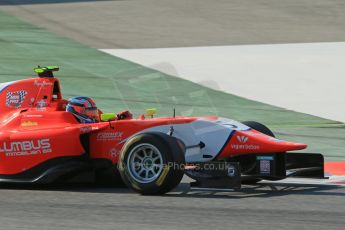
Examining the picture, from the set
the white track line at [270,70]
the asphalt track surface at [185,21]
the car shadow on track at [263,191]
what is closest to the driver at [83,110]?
the car shadow on track at [263,191]

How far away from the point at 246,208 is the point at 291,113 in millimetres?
9667

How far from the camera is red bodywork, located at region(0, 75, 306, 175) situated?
10.3m

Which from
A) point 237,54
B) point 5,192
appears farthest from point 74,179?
point 237,54

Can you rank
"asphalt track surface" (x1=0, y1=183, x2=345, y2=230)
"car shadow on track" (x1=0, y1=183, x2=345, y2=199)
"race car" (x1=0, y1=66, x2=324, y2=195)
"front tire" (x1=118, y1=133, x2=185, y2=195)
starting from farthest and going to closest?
"car shadow on track" (x1=0, y1=183, x2=345, y2=199) < "race car" (x1=0, y1=66, x2=324, y2=195) < "front tire" (x1=118, y1=133, x2=185, y2=195) < "asphalt track surface" (x1=0, y1=183, x2=345, y2=230)

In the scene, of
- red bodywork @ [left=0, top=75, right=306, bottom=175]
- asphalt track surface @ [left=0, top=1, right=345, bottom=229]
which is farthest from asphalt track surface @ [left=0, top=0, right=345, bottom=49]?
asphalt track surface @ [left=0, top=1, right=345, bottom=229]

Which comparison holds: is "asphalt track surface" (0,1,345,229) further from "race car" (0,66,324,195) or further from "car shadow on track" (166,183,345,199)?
"race car" (0,66,324,195)

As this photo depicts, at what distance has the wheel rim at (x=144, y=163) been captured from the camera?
993cm

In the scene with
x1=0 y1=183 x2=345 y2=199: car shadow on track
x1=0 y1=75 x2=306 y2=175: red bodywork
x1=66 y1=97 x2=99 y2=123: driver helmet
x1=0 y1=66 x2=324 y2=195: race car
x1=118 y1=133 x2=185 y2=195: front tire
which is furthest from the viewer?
x1=66 y1=97 x2=99 y2=123: driver helmet

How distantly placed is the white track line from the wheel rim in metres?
8.52

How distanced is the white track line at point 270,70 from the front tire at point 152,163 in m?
8.54

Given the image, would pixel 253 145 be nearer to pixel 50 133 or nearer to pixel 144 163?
pixel 144 163

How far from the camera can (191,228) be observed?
7.80 metres

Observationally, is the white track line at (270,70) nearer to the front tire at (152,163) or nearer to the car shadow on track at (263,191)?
the car shadow on track at (263,191)

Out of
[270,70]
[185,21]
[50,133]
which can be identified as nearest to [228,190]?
[50,133]
